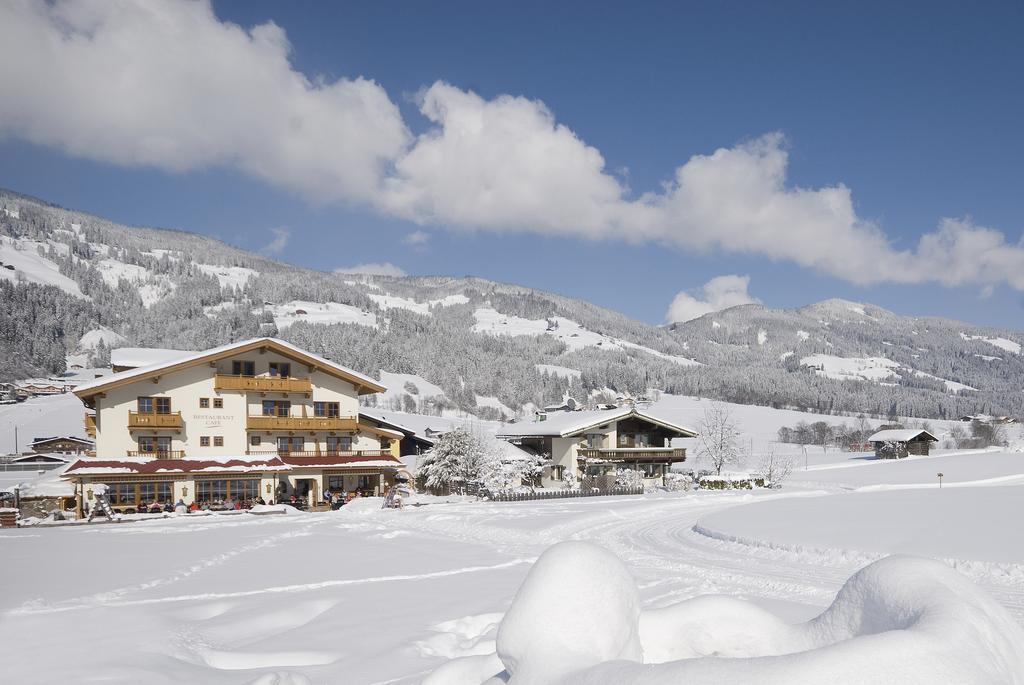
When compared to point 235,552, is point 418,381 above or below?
above

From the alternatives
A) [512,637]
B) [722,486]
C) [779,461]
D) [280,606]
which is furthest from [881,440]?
[512,637]

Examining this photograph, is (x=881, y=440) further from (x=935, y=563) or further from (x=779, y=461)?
(x=935, y=563)

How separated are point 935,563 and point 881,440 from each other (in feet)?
314

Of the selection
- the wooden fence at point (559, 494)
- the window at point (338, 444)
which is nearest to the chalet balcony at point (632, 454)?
the wooden fence at point (559, 494)

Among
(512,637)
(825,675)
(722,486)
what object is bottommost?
(722,486)

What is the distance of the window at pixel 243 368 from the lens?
44281 mm

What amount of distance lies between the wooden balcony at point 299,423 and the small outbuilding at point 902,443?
2778 inches

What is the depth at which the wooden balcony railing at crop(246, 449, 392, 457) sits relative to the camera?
4369 centimetres

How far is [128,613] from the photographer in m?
11.7

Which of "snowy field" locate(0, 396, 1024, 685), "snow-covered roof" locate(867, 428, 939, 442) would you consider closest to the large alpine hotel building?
"snowy field" locate(0, 396, 1024, 685)

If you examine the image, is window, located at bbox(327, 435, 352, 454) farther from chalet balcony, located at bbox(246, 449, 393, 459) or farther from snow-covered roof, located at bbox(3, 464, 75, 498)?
snow-covered roof, located at bbox(3, 464, 75, 498)

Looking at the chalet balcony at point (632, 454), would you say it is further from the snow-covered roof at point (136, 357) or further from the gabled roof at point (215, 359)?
the snow-covered roof at point (136, 357)

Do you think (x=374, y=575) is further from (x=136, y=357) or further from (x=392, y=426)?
(x=392, y=426)

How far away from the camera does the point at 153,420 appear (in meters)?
40.5
